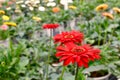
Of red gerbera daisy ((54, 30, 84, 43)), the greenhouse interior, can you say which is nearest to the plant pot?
the greenhouse interior

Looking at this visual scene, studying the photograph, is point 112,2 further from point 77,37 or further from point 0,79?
point 77,37

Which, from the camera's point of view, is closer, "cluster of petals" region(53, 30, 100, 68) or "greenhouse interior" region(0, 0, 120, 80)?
"cluster of petals" region(53, 30, 100, 68)

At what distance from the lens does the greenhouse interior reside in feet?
4.22

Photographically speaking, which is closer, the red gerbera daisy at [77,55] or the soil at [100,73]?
the red gerbera daisy at [77,55]

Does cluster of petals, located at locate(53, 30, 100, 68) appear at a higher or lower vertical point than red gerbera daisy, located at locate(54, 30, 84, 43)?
lower

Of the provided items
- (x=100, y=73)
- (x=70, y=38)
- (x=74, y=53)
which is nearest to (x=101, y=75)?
(x=100, y=73)

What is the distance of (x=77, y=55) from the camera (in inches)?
45.6

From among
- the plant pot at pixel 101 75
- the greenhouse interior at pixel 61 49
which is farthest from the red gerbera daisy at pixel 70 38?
the plant pot at pixel 101 75

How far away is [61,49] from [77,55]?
0.34 feet

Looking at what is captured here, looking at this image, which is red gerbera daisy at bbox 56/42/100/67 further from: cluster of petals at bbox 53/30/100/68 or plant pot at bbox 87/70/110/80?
plant pot at bbox 87/70/110/80

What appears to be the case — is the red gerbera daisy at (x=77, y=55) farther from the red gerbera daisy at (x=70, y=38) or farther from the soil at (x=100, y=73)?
the soil at (x=100, y=73)

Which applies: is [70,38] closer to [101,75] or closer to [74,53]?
[74,53]

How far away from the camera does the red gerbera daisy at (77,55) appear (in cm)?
114

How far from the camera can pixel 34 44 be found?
2.39 m
